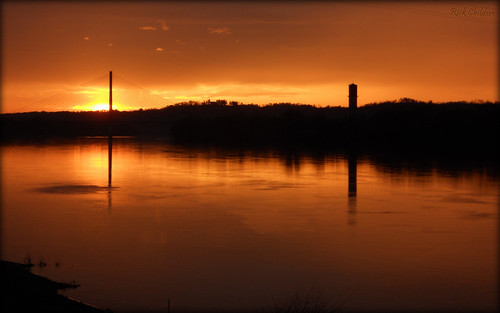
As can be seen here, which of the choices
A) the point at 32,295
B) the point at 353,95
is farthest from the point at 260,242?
the point at 353,95

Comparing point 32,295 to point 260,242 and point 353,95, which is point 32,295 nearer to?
point 260,242

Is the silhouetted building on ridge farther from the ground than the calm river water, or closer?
farther from the ground

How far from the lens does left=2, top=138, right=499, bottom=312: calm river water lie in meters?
8.73

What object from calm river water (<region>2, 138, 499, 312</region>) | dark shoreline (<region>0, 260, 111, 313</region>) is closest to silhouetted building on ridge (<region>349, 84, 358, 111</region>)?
calm river water (<region>2, 138, 499, 312</region>)

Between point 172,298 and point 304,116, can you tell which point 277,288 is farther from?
point 304,116

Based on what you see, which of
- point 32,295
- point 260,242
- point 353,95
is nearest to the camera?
point 32,295

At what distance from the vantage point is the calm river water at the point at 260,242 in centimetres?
873

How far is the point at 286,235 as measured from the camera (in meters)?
13.2

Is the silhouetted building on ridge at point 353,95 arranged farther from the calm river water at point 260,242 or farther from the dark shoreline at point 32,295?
the dark shoreline at point 32,295

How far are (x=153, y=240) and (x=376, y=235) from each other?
16.1 ft

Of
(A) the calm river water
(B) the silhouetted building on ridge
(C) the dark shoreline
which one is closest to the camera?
(C) the dark shoreline

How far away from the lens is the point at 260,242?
40.7 ft

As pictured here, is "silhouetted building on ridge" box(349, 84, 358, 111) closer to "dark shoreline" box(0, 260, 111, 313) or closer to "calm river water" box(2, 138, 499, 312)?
"calm river water" box(2, 138, 499, 312)

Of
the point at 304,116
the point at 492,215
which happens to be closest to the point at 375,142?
the point at 304,116
